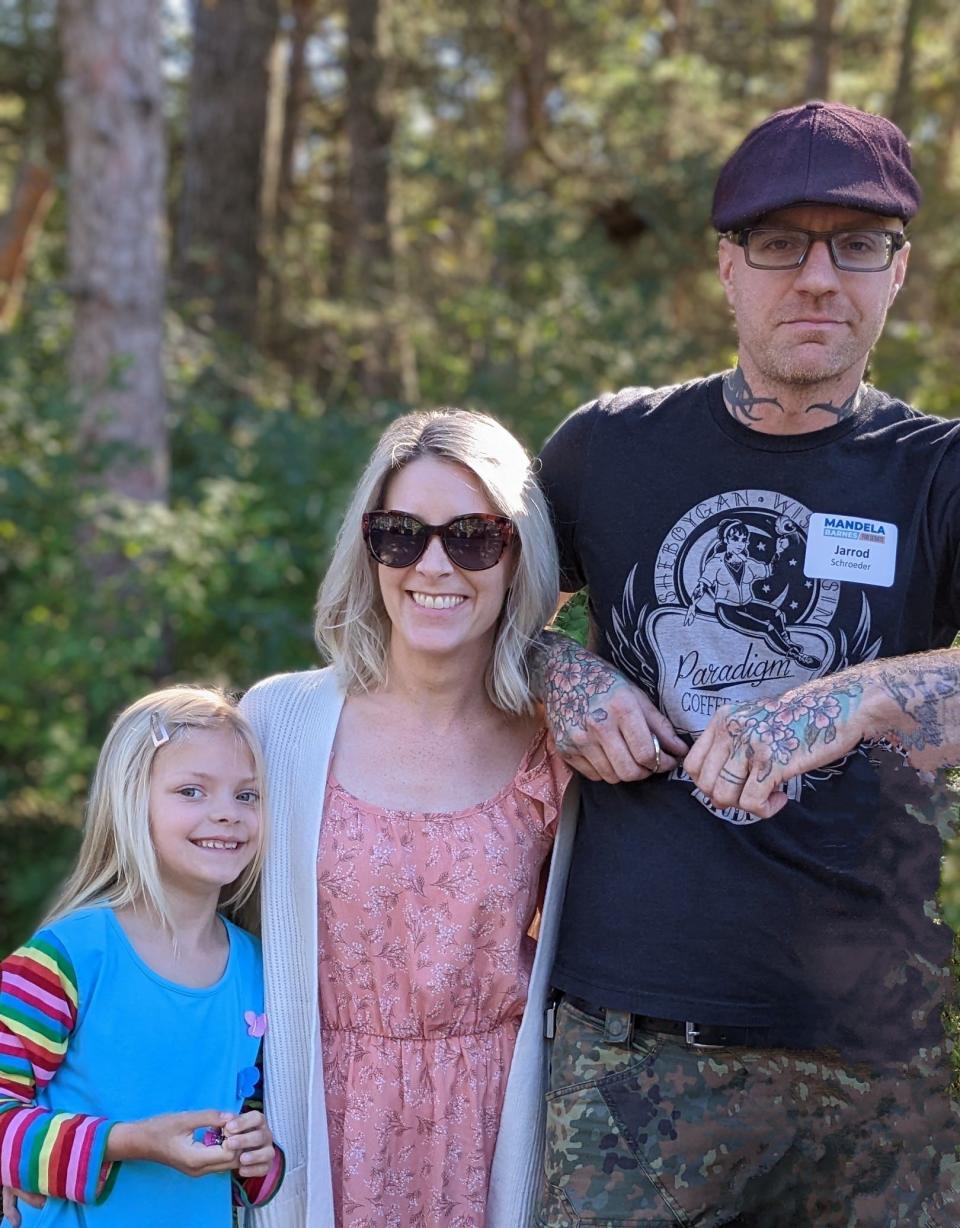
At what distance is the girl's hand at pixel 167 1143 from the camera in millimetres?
2502

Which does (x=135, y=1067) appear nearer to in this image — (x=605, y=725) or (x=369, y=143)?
(x=605, y=725)

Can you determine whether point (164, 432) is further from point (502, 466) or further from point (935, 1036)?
point (935, 1036)

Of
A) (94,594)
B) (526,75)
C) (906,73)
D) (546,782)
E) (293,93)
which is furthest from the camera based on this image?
(293,93)

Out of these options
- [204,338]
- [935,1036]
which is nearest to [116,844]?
[935,1036]

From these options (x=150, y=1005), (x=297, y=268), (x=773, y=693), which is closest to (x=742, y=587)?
(x=773, y=693)

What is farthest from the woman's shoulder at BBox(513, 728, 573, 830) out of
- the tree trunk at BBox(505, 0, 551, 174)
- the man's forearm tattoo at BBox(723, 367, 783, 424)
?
the tree trunk at BBox(505, 0, 551, 174)

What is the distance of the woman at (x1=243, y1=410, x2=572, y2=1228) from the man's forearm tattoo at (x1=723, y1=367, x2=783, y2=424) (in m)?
0.42

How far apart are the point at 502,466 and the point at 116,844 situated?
1.02m

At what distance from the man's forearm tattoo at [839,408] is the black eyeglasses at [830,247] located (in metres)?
0.23

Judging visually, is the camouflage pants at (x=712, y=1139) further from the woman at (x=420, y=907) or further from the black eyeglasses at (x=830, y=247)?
the black eyeglasses at (x=830, y=247)

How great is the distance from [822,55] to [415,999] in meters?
15.7

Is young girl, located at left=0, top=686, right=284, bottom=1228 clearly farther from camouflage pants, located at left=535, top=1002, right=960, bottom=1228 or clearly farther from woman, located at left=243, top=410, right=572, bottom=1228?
camouflage pants, located at left=535, top=1002, right=960, bottom=1228

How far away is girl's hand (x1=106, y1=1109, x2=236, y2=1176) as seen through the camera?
98.5 inches

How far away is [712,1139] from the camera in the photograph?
8.89 ft
